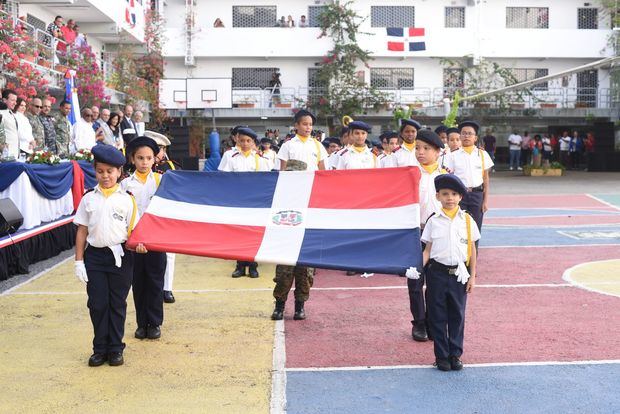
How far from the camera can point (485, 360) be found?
5.82 metres

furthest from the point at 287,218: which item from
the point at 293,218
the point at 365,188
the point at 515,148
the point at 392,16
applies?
the point at 392,16

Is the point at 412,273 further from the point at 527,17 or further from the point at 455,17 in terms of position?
the point at 527,17

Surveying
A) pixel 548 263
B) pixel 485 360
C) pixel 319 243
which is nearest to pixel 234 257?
pixel 319 243

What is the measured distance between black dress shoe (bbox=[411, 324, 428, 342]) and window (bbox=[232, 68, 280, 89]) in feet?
105

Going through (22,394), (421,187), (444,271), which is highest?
(421,187)

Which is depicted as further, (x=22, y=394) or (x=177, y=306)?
(x=177, y=306)

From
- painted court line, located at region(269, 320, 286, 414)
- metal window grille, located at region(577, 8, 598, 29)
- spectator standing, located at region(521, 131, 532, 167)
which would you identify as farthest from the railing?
painted court line, located at region(269, 320, 286, 414)

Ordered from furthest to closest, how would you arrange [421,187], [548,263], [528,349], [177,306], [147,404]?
1. [548,263]
2. [177,306]
3. [421,187]
4. [528,349]
5. [147,404]

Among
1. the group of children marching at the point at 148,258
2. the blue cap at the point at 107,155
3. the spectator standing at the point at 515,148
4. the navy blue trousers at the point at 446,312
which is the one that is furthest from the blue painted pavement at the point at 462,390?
the spectator standing at the point at 515,148

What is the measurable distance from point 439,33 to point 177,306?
1284 inches

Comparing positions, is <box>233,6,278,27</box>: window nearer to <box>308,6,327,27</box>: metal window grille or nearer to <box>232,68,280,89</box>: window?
<box>308,6,327,27</box>: metal window grille

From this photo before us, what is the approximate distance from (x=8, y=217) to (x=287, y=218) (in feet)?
15.3

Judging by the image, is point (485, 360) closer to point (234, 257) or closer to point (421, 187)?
point (421, 187)

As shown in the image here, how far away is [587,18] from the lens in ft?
128
